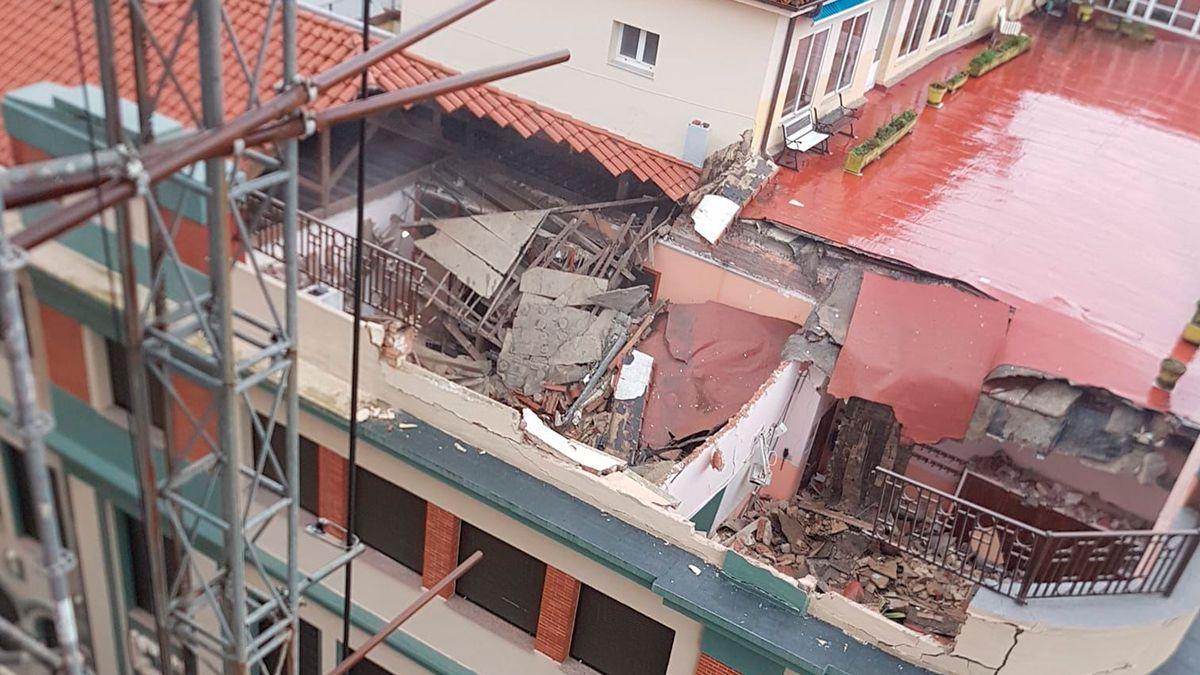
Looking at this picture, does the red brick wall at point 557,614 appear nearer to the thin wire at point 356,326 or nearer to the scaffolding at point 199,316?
the thin wire at point 356,326

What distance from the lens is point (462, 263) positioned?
1341 centimetres

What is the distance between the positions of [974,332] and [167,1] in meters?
9.27

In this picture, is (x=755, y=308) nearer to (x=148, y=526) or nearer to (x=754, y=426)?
(x=754, y=426)

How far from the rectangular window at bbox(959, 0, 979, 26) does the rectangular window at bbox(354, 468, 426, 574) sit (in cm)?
1847

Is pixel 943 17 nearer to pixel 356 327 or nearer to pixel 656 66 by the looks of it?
pixel 656 66

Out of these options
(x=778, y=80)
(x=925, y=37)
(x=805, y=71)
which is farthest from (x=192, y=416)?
(x=925, y=37)

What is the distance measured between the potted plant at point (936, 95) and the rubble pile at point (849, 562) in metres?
10.1

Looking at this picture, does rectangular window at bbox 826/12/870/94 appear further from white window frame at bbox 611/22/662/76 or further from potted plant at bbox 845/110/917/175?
white window frame at bbox 611/22/662/76

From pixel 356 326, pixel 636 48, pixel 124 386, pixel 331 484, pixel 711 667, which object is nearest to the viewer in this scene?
pixel 124 386

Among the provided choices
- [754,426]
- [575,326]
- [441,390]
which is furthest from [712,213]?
[441,390]

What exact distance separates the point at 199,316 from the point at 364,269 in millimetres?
5960

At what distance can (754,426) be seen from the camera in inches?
448

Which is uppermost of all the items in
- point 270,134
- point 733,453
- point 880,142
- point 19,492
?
point 270,134

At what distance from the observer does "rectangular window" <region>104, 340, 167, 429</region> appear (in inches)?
248
